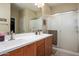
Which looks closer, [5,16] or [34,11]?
[5,16]

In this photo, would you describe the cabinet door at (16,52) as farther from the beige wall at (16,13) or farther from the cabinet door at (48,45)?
the cabinet door at (48,45)

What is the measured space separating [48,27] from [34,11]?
18.5 inches

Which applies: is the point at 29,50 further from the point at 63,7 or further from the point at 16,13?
the point at 63,7

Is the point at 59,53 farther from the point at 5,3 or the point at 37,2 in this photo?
the point at 5,3

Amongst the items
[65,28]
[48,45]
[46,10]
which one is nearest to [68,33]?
[65,28]

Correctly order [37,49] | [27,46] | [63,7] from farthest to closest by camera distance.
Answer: [63,7], [37,49], [27,46]

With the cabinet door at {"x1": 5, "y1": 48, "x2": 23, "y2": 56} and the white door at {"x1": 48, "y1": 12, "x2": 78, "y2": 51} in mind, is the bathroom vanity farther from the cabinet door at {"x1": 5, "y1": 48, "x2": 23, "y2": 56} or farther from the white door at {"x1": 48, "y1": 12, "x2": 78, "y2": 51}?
the white door at {"x1": 48, "y1": 12, "x2": 78, "y2": 51}

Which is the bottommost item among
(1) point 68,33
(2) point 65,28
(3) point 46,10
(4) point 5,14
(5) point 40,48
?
(5) point 40,48

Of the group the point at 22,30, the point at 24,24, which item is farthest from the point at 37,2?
the point at 22,30

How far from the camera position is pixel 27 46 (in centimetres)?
157

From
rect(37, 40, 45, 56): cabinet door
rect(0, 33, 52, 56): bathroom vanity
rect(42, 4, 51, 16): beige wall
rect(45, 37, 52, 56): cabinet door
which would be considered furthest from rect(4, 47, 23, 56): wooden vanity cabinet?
rect(42, 4, 51, 16): beige wall

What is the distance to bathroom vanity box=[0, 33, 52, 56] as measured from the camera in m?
1.29

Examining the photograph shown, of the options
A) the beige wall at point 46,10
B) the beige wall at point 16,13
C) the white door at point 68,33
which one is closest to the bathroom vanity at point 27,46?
the beige wall at point 16,13

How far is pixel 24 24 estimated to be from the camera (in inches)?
81.6
